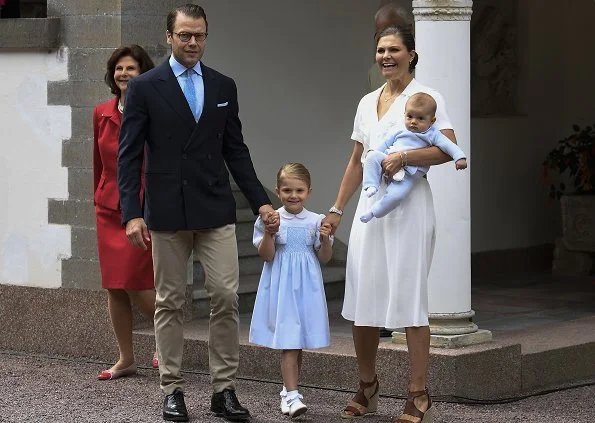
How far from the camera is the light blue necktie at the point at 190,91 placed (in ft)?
24.6

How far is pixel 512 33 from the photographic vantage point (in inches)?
508

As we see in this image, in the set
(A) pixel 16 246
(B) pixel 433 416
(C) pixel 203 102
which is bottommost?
(B) pixel 433 416

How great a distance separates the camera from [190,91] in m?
7.52

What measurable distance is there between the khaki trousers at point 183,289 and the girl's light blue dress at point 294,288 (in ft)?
0.53

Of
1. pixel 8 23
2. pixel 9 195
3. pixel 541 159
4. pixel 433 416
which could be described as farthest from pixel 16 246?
pixel 541 159

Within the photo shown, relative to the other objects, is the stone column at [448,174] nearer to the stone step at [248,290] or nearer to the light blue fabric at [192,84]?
the light blue fabric at [192,84]

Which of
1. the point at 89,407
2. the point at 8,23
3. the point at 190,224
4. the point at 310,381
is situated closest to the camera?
the point at 190,224

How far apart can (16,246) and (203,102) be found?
8.95 feet

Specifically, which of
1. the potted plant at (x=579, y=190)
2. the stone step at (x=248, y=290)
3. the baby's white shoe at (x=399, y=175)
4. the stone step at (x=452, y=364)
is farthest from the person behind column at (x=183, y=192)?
the potted plant at (x=579, y=190)

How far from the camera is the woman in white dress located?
7238 millimetres

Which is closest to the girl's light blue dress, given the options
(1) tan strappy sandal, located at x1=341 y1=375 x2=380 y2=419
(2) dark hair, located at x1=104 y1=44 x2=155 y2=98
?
(1) tan strappy sandal, located at x1=341 y1=375 x2=380 y2=419

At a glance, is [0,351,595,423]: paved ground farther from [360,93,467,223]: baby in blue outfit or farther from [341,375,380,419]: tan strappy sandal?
[360,93,467,223]: baby in blue outfit

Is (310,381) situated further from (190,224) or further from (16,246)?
(16,246)

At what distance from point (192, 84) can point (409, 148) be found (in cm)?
102
